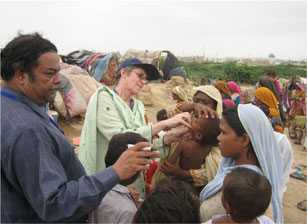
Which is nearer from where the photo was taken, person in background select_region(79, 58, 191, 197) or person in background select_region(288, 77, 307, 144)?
person in background select_region(79, 58, 191, 197)

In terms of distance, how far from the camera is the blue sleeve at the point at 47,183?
4.16ft

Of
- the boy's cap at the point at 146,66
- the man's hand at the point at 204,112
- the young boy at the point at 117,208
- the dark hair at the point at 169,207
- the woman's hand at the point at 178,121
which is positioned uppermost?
the boy's cap at the point at 146,66

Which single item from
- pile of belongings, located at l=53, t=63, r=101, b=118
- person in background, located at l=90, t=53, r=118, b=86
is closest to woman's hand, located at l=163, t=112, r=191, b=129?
person in background, located at l=90, t=53, r=118, b=86

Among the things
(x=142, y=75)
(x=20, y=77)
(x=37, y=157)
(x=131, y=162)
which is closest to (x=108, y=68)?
(x=142, y=75)

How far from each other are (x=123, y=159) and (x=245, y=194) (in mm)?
615

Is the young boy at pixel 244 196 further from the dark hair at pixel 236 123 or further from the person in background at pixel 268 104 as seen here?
the person in background at pixel 268 104

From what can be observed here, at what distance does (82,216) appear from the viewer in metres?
1.49

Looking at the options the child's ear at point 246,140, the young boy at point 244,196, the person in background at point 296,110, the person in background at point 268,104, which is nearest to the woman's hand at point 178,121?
the child's ear at point 246,140

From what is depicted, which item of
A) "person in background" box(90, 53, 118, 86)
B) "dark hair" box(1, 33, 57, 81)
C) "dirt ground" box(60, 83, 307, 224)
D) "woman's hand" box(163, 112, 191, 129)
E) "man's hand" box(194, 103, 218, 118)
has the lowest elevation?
"dirt ground" box(60, 83, 307, 224)

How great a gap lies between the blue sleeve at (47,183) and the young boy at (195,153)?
103cm

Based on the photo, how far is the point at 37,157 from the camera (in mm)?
1272

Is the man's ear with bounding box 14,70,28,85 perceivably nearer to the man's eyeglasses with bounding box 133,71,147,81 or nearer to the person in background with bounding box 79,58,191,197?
the person in background with bounding box 79,58,191,197

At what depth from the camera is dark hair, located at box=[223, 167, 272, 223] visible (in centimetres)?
165

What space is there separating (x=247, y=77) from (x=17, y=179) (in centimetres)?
2591
